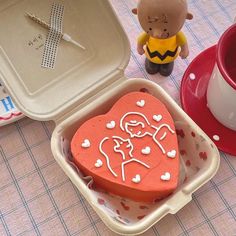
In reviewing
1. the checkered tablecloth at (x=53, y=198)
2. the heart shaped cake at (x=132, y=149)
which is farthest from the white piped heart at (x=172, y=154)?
→ the checkered tablecloth at (x=53, y=198)

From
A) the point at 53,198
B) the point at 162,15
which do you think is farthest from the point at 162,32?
the point at 53,198

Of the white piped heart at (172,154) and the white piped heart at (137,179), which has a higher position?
the white piped heart at (172,154)

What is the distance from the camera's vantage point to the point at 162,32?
678 millimetres

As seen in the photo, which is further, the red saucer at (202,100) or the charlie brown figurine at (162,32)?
the red saucer at (202,100)

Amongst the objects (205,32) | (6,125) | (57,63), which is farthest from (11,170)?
(205,32)

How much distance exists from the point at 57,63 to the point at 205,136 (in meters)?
0.25

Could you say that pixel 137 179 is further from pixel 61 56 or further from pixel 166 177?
pixel 61 56

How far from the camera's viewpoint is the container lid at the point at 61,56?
692mm

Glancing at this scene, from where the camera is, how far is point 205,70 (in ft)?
2.63

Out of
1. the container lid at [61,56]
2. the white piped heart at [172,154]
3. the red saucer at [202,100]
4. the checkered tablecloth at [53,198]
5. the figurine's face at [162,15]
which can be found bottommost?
the checkered tablecloth at [53,198]

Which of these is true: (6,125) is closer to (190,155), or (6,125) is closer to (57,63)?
(57,63)

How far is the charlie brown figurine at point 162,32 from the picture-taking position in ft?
2.12

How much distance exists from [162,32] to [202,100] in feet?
0.52

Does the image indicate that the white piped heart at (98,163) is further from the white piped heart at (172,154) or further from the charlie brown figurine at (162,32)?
the charlie brown figurine at (162,32)
